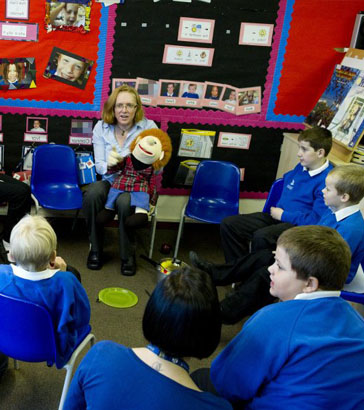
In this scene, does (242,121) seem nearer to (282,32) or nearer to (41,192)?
(282,32)

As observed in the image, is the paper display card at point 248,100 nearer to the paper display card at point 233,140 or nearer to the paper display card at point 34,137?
the paper display card at point 233,140

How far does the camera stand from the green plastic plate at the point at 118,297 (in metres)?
2.85

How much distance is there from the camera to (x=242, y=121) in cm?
378

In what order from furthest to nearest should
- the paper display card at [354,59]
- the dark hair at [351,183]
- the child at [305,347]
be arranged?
the paper display card at [354,59] → the dark hair at [351,183] → the child at [305,347]

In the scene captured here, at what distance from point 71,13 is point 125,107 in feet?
2.61

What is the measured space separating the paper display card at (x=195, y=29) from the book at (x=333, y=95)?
101 cm

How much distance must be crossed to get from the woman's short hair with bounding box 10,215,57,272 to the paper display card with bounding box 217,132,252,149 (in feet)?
7.77

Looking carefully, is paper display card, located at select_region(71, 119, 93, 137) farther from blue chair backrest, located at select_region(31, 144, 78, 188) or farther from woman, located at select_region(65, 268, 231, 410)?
woman, located at select_region(65, 268, 231, 410)

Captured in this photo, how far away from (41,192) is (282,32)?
2.22 metres

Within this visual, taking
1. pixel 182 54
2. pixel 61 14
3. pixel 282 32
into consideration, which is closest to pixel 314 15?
pixel 282 32

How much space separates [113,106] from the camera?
3297 millimetres

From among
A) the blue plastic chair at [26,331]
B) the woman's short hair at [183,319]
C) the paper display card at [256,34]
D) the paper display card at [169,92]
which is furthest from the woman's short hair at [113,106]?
the woman's short hair at [183,319]

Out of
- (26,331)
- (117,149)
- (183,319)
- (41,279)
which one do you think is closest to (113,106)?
(117,149)

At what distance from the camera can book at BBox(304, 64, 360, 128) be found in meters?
3.39
